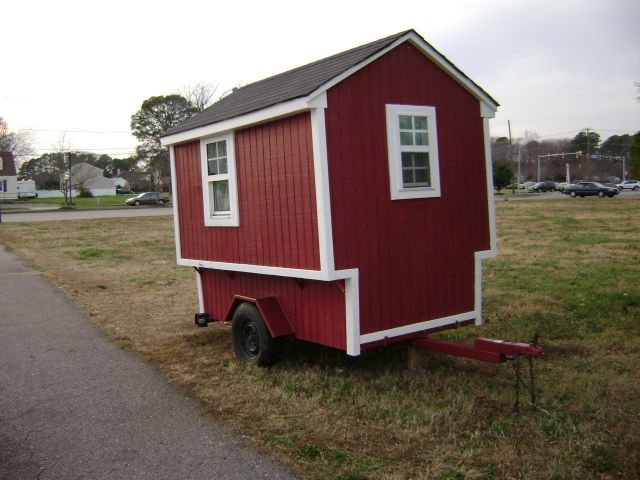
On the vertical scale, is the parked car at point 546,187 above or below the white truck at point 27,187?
below

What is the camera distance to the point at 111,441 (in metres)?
4.84

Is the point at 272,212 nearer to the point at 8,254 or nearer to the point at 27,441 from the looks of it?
the point at 27,441

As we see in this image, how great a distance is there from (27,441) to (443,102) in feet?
16.6

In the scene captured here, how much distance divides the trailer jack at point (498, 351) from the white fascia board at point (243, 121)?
2677 millimetres

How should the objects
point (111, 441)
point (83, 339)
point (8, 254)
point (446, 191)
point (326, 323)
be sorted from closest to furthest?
point (111, 441)
point (326, 323)
point (446, 191)
point (83, 339)
point (8, 254)

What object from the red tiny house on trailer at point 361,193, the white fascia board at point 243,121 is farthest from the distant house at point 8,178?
the red tiny house on trailer at point 361,193

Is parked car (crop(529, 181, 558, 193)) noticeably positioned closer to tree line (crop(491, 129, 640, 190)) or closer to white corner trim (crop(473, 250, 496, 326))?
tree line (crop(491, 129, 640, 190))

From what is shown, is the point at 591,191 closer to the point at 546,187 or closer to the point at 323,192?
the point at 546,187

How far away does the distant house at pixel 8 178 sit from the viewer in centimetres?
7094

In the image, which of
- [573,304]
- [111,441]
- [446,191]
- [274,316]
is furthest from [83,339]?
[573,304]

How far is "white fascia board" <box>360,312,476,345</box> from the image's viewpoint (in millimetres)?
5973

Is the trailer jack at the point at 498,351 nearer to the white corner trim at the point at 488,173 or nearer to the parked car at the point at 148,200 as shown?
the white corner trim at the point at 488,173

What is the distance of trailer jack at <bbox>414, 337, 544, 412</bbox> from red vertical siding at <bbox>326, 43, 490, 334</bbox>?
1.17 feet

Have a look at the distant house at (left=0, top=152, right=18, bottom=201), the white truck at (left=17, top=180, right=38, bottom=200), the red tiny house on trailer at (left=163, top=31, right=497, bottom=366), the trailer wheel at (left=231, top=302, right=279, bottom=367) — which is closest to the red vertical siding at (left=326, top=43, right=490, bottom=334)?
the red tiny house on trailer at (left=163, top=31, right=497, bottom=366)
